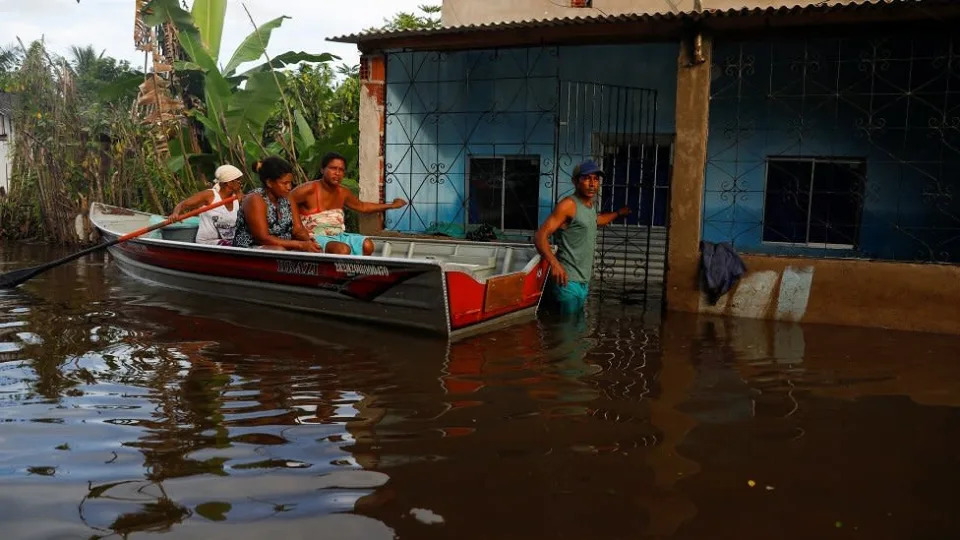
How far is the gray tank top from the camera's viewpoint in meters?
6.60

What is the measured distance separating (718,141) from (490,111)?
9.76ft

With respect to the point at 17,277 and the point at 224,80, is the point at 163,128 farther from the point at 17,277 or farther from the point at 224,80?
the point at 17,277

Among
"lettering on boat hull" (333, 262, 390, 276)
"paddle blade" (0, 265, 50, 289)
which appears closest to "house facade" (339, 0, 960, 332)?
"lettering on boat hull" (333, 262, 390, 276)

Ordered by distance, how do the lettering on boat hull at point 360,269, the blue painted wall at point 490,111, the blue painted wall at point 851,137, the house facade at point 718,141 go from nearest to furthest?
the lettering on boat hull at point 360,269 < the house facade at point 718,141 < the blue painted wall at point 851,137 < the blue painted wall at point 490,111

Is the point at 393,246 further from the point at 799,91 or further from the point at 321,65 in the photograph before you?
the point at 321,65

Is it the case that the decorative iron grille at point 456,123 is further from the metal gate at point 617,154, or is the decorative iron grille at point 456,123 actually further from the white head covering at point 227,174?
the white head covering at point 227,174

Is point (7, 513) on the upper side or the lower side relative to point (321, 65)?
lower

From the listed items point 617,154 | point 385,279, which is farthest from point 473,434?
point 617,154

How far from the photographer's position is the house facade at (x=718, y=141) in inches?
279

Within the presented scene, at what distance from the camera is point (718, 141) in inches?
388

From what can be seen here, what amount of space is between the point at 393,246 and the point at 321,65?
6.80 metres

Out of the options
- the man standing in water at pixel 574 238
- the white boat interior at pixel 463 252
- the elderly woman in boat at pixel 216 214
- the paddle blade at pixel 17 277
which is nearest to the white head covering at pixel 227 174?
the elderly woman in boat at pixel 216 214

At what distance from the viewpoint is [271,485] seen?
308cm

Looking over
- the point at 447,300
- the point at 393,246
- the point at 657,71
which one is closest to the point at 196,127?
the point at 393,246
